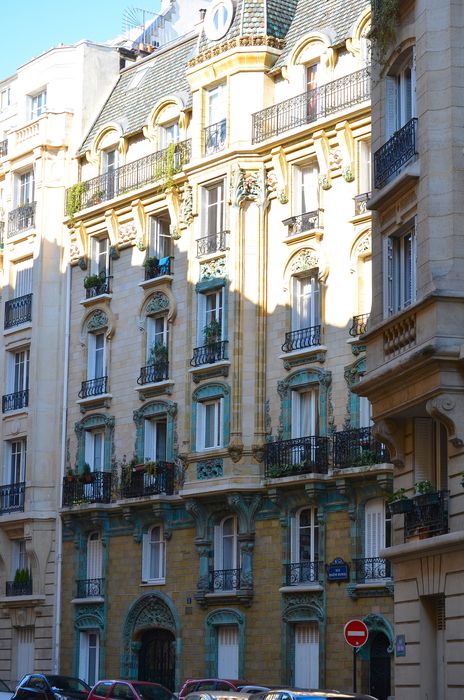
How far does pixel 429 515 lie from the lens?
26094 millimetres

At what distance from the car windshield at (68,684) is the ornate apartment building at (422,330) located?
50.3ft

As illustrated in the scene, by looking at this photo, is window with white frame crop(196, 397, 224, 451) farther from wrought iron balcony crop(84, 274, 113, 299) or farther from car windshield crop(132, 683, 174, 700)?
car windshield crop(132, 683, 174, 700)

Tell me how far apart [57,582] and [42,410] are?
19.4ft

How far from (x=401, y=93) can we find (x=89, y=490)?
80.0ft

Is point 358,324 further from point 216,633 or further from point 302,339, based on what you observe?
point 216,633

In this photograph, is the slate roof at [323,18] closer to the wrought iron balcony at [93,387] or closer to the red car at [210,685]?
the wrought iron balcony at [93,387]

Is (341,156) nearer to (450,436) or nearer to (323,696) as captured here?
(450,436)

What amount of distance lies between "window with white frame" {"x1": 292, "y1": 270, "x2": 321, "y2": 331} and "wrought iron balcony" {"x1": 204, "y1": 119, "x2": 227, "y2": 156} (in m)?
5.28

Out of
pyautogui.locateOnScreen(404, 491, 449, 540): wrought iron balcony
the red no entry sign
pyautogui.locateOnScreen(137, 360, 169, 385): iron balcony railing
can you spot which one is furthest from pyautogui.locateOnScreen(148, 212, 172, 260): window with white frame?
pyautogui.locateOnScreen(404, 491, 449, 540): wrought iron balcony

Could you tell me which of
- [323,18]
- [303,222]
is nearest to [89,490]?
[303,222]

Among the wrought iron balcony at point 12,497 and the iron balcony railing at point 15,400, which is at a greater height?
the iron balcony railing at point 15,400

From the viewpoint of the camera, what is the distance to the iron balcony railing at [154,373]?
156 feet

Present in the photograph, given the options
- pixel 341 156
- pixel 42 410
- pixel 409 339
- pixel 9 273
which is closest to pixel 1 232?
pixel 9 273

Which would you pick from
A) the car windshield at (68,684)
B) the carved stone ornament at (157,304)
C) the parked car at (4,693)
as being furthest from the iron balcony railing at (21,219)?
the car windshield at (68,684)
